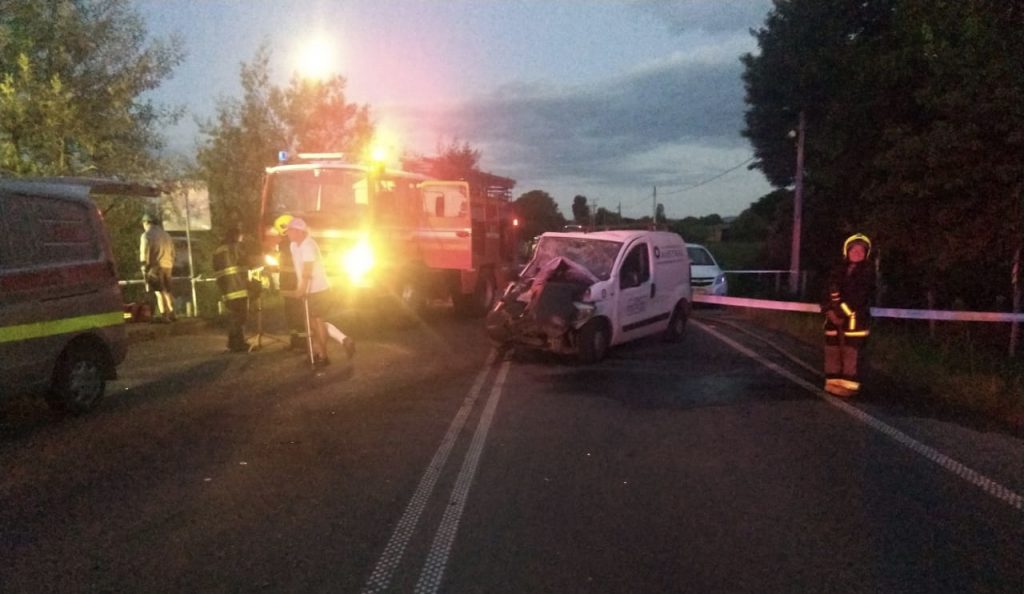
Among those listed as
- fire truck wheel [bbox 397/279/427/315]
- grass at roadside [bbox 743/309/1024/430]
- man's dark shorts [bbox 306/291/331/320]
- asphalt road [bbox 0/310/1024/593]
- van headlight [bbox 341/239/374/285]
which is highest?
van headlight [bbox 341/239/374/285]

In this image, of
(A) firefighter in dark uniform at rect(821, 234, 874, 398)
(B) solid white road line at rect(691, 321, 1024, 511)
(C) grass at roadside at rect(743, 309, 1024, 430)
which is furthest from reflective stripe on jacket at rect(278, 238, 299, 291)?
(C) grass at roadside at rect(743, 309, 1024, 430)

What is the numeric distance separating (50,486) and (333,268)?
857 centimetres

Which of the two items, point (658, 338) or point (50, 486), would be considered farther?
point (658, 338)

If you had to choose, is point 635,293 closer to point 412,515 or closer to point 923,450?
point 923,450

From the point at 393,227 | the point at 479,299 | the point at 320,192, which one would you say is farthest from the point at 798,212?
the point at 320,192

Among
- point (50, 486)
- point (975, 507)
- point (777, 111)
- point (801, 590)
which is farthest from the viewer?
point (777, 111)

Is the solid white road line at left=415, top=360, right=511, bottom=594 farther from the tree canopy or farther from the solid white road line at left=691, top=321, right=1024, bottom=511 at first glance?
the tree canopy

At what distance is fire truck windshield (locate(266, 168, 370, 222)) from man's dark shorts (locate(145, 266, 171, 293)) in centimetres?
206

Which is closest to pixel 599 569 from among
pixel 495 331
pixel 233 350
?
pixel 495 331

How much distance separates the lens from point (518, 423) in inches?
329

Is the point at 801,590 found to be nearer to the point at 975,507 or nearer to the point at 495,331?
the point at 975,507

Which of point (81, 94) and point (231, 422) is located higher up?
point (81, 94)

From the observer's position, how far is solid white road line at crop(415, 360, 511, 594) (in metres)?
4.66

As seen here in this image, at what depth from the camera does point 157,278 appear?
48.3 ft
